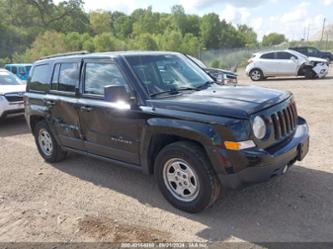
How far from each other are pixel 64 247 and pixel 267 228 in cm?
209

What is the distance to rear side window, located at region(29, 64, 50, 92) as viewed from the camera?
589cm

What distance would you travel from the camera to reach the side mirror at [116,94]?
4207 mm

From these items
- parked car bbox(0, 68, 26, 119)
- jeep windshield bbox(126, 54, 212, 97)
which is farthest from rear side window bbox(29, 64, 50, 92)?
parked car bbox(0, 68, 26, 119)

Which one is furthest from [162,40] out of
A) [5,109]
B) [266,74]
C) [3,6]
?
[5,109]

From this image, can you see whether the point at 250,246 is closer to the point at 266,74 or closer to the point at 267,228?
the point at 267,228

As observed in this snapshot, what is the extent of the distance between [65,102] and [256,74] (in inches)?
592

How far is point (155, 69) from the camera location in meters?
4.66

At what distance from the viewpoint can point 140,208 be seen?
170 inches

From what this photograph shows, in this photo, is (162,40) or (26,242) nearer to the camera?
(26,242)

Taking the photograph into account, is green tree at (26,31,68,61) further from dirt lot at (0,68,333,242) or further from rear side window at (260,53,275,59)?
dirt lot at (0,68,333,242)

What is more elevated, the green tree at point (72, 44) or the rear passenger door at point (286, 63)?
the green tree at point (72, 44)

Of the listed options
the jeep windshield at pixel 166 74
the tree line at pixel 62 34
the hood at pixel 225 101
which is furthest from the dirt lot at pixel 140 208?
the tree line at pixel 62 34

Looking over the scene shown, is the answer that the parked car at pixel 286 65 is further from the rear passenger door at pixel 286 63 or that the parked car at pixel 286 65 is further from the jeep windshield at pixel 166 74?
the jeep windshield at pixel 166 74

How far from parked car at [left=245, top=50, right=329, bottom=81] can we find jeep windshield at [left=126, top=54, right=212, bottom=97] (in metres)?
14.2
